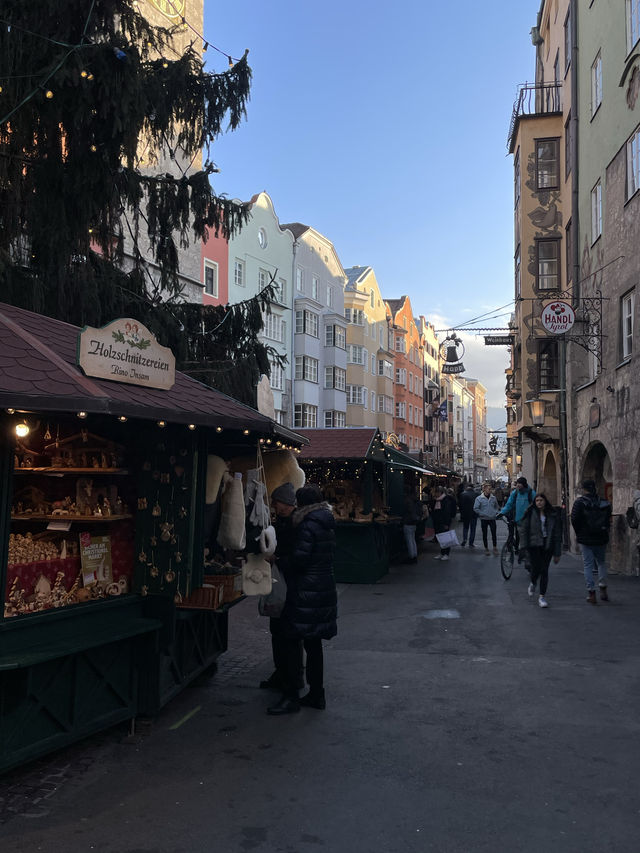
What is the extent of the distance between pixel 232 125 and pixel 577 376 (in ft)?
39.8

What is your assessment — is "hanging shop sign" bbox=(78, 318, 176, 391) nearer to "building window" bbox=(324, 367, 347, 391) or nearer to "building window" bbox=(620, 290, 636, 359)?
"building window" bbox=(620, 290, 636, 359)

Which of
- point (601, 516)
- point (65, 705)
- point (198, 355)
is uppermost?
point (198, 355)

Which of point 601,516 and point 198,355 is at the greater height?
point 198,355

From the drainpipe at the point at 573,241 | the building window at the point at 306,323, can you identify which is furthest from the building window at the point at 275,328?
the drainpipe at the point at 573,241

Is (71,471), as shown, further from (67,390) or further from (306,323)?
(306,323)

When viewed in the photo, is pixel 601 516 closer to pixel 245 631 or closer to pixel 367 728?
pixel 245 631

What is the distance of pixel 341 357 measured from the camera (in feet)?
155

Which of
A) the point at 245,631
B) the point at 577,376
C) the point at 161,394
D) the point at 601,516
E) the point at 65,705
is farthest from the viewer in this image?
the point at 577,376

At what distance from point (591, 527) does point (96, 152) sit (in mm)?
8791

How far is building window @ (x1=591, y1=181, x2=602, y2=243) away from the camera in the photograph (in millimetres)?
18250

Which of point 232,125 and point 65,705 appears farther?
point 232,125

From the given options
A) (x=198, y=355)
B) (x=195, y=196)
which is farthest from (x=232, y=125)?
(x=198, y=355)

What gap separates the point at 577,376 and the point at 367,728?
1612 cm

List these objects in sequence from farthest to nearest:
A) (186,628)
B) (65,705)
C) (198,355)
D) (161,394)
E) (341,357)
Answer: (341,357) < (198,355) < (186,628) < (161,394) < (65,705)
